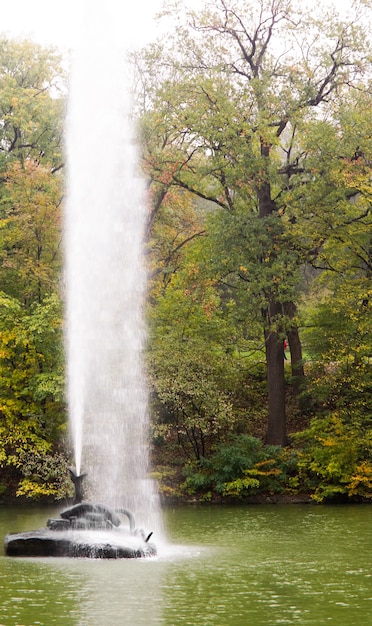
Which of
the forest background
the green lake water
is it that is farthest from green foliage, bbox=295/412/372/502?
the green lake water

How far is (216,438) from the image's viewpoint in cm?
3020

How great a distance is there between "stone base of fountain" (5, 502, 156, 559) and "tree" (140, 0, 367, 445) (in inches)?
481

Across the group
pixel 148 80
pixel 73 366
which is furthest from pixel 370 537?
pixel 148 80

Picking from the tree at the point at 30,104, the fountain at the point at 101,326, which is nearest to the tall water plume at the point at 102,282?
the fountain at the point at 101,326

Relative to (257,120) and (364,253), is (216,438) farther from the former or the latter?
(257,120)

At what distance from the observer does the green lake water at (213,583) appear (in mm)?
10898

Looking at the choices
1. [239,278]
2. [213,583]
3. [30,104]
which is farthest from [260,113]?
[213,583]

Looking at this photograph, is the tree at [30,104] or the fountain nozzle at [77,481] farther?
the tree at [30,104]

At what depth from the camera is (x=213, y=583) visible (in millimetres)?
13203

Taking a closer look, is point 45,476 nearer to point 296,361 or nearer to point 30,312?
point 30,312

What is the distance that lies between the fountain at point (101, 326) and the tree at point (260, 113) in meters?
4.56

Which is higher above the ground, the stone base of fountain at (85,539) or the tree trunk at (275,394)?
the tree trunk at (275,394)

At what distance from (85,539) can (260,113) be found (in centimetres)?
1602

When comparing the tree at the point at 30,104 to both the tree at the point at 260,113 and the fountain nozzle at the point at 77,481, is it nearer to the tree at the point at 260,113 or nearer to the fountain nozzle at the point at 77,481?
the tree at the point at 260,113
